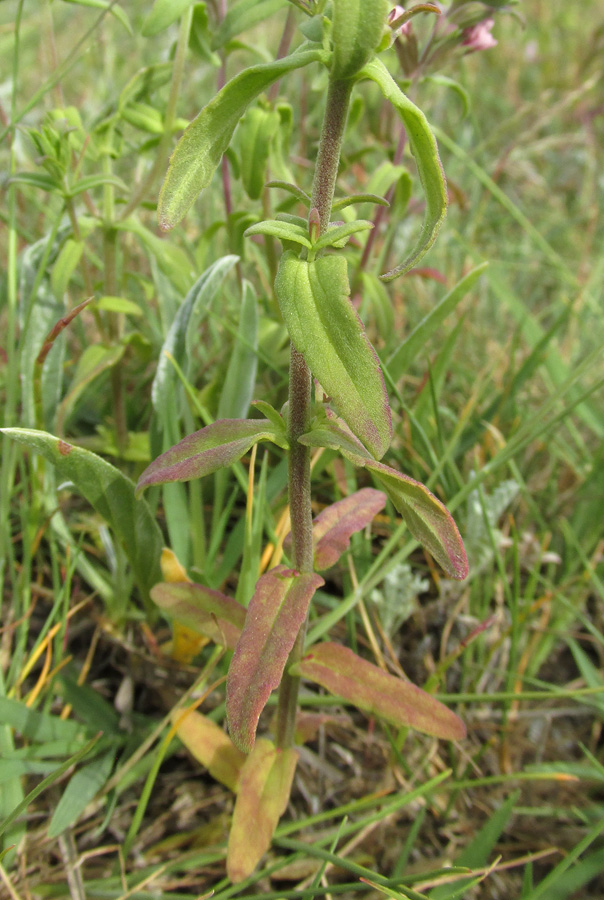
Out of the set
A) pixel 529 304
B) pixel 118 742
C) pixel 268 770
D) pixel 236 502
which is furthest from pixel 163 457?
pixel 529 304

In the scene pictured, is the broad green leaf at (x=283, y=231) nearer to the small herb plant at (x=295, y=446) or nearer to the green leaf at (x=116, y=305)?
the small herb plant at (x=295, y=446)

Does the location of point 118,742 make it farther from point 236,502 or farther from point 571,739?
point 571,739

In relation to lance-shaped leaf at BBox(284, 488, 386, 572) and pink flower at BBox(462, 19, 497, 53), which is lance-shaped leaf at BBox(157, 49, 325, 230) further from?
pink flower at BBox(462, 19, 497, 53)

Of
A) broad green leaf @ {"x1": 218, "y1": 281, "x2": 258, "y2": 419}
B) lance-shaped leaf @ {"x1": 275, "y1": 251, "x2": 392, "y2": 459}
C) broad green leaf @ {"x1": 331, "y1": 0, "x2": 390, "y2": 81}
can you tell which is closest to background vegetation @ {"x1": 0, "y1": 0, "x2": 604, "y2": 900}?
broad green leaf @ {"x1": 218, "y1": 281, "x2": 258, "y2": 419}

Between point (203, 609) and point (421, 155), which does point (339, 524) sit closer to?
point (203, 609)

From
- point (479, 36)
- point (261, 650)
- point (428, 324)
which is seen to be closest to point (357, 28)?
point (261, 650)

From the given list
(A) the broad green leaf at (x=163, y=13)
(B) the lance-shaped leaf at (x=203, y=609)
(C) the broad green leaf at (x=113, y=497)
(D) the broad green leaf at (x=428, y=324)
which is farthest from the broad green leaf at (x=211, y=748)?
(A) the broad green leaf at (x=163, y=13)
